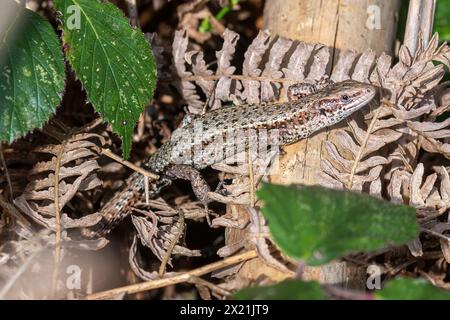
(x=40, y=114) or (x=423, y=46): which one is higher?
(x=423, y=46)

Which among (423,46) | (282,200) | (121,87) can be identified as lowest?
(282,200)

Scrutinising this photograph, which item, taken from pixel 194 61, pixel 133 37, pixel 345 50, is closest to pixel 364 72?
pixel 345 50

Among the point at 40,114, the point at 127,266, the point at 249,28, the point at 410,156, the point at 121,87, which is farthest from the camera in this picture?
the point at 249,28

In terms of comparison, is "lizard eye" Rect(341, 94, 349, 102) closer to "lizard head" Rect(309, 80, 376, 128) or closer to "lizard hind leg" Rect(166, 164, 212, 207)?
"lizard head" Rect(309, 80, 376, 128)

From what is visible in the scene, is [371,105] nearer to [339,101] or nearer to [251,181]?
[339,101]

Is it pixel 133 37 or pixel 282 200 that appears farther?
pixel 133 37

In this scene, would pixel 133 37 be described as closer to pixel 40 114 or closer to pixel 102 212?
pixel 40 114

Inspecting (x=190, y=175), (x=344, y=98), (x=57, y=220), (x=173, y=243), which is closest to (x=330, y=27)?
(x=344, y=98)

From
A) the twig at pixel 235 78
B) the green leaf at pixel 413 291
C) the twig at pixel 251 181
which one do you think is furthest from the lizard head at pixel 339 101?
the green leaf at pixel 413 291
